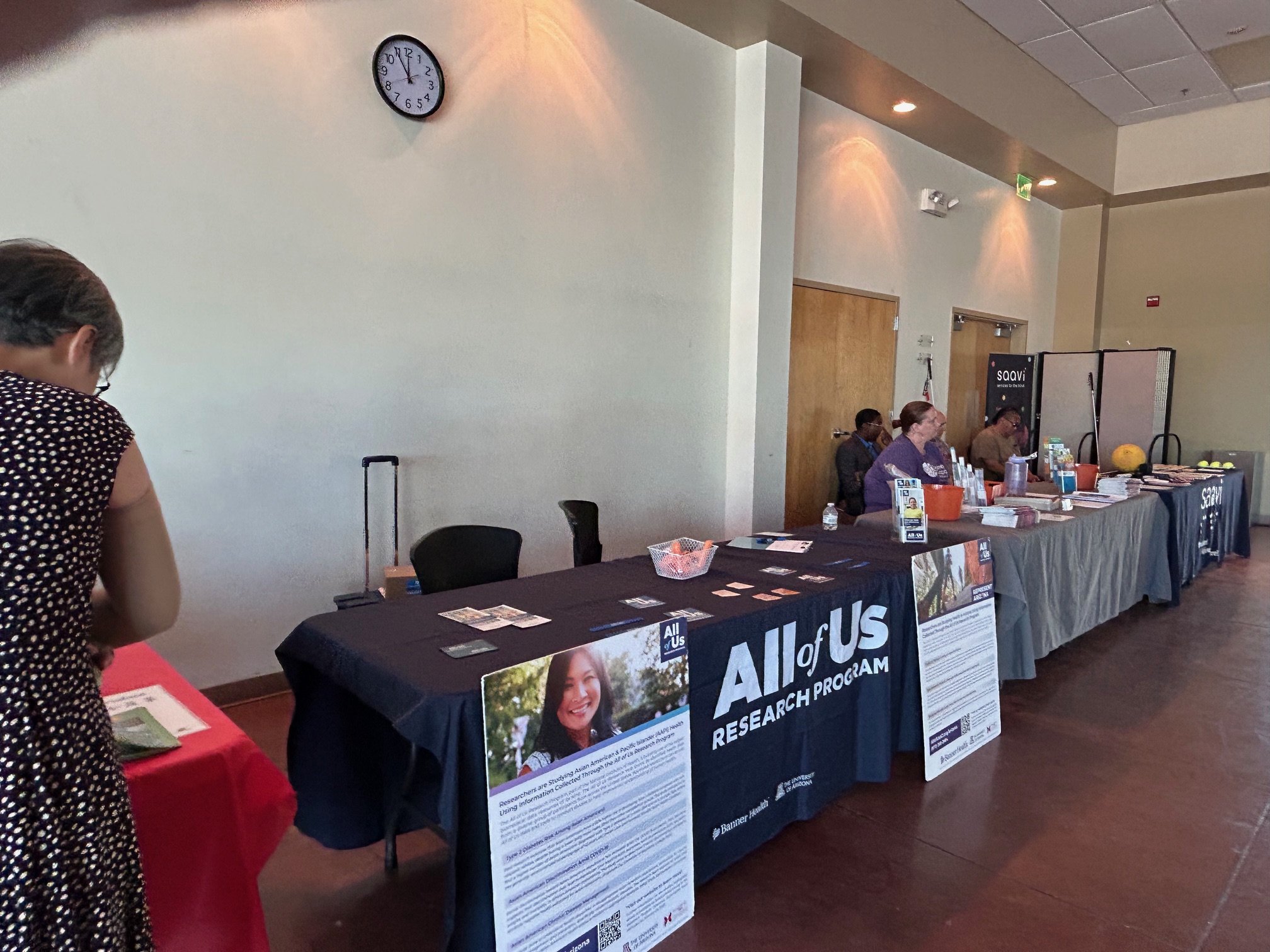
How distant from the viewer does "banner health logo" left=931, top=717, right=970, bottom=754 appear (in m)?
2.49

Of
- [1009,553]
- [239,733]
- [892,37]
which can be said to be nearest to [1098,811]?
[1009,553]

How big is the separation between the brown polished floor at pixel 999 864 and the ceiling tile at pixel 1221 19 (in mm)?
4889

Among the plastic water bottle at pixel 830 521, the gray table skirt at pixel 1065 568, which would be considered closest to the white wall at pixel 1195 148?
the gray table skirt at pixel 1065 568

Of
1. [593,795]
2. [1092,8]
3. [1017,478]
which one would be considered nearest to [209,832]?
[593,795]

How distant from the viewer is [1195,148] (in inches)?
293

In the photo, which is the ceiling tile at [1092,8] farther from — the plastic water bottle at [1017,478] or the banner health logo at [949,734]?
the banner health logo at [949,734]

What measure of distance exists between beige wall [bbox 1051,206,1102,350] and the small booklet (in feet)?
30.9

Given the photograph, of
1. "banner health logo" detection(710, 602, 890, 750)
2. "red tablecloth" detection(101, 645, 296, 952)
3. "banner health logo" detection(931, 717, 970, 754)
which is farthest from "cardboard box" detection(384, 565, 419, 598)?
"banner health logo" detection(931, 717, 970, 754)

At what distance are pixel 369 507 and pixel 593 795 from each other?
216 centimetres

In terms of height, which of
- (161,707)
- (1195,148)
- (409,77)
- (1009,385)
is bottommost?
(161,707)

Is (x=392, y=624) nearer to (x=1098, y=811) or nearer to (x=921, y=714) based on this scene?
(x=921, y=714)

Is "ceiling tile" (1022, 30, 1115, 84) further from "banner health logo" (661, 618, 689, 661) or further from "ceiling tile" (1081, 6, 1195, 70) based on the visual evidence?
"banner health logo" (661, 618, 689, 661)

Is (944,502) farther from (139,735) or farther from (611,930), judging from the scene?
(139,735)

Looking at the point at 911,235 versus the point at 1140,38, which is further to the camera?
the point at 911,235
